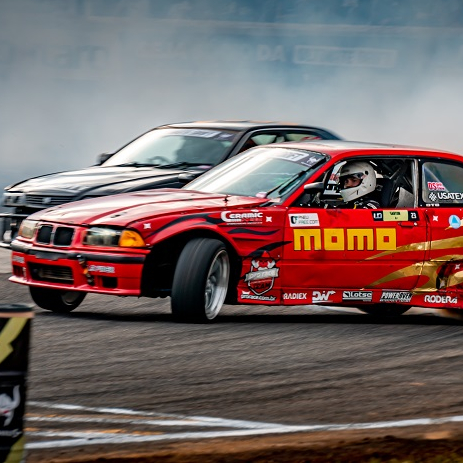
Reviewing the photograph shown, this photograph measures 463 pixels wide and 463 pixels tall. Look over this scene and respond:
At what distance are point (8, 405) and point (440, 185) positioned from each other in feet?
21.3

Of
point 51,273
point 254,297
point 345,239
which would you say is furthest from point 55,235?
point 345,239

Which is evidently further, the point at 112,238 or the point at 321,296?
the point at 321,296

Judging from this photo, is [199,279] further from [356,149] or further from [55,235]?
[356,149]

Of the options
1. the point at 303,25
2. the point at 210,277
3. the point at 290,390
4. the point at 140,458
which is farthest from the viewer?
the point at 303,25

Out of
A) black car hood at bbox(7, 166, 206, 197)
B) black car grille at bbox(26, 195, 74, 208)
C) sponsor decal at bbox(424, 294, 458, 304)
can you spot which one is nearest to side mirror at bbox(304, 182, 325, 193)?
sponsor decal at bbox(424, 294, 458, 304)

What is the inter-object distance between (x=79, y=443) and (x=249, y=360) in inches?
102

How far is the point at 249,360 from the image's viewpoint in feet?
26.8

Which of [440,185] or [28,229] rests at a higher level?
[440,185]

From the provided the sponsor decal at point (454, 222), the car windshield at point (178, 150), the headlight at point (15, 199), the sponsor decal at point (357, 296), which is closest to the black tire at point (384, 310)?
the sponsor decal at point (454, 222)

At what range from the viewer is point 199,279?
9258 mm

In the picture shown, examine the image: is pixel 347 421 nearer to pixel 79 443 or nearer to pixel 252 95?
pixel 79 443

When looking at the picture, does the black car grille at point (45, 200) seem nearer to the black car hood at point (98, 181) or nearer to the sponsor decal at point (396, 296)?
the black car hood at point (98, 181)

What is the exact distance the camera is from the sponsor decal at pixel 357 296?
395 inches

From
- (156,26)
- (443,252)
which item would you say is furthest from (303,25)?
(443,252)
